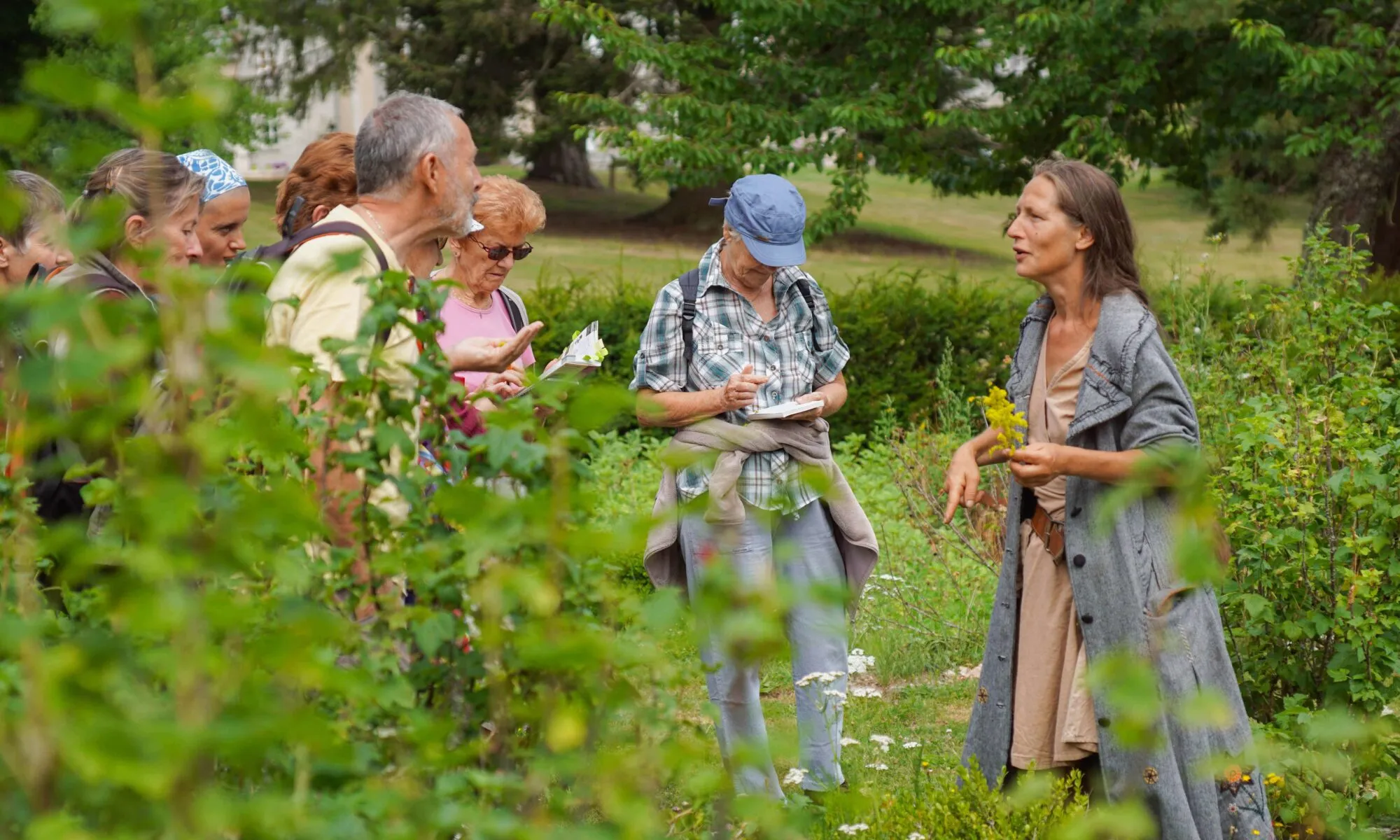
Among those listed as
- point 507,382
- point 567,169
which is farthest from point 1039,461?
point 567,169

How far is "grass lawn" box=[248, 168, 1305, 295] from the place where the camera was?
2480 cm

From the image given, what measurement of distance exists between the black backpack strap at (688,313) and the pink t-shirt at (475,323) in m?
0.48

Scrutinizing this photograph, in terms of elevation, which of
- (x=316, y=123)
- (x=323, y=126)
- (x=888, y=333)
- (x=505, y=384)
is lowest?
(x=316, y=123)

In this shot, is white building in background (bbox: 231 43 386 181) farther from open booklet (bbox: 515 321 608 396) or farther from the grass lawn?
A: open booklet (bbox: 515 321 608 396)

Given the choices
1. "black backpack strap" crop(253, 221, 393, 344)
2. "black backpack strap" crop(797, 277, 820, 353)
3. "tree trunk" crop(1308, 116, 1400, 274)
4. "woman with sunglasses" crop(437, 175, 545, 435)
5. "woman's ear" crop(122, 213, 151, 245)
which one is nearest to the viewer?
"black backpack strap" crop(253, 221, 393, 344)

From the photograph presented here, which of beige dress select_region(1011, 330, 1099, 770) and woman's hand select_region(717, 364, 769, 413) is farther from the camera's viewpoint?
woman's hand select_region(717, 364, 769, 413)

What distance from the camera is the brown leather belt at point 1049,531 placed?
350 centimetres

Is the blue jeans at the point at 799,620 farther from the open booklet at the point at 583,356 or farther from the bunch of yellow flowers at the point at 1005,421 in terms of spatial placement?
the bunch of yellow flowers at the point at 1005,421

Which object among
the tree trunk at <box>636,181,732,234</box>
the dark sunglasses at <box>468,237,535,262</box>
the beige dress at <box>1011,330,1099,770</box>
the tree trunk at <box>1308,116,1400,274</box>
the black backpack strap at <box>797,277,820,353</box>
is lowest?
the tree trunk at <box>636,181,732,234</box>

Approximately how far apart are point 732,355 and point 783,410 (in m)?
0.24

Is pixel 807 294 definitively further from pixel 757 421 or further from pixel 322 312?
pixel 322 312

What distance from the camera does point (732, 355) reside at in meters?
4.20

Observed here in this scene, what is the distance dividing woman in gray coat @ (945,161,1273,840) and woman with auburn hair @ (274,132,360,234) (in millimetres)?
1752

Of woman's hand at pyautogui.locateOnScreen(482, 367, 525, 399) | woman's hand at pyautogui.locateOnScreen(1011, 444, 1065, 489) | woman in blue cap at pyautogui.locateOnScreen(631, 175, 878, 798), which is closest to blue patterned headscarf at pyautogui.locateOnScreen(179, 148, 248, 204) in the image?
woman's hand at pyautogui.locateOnScreen(482, 367, 525, 399)
